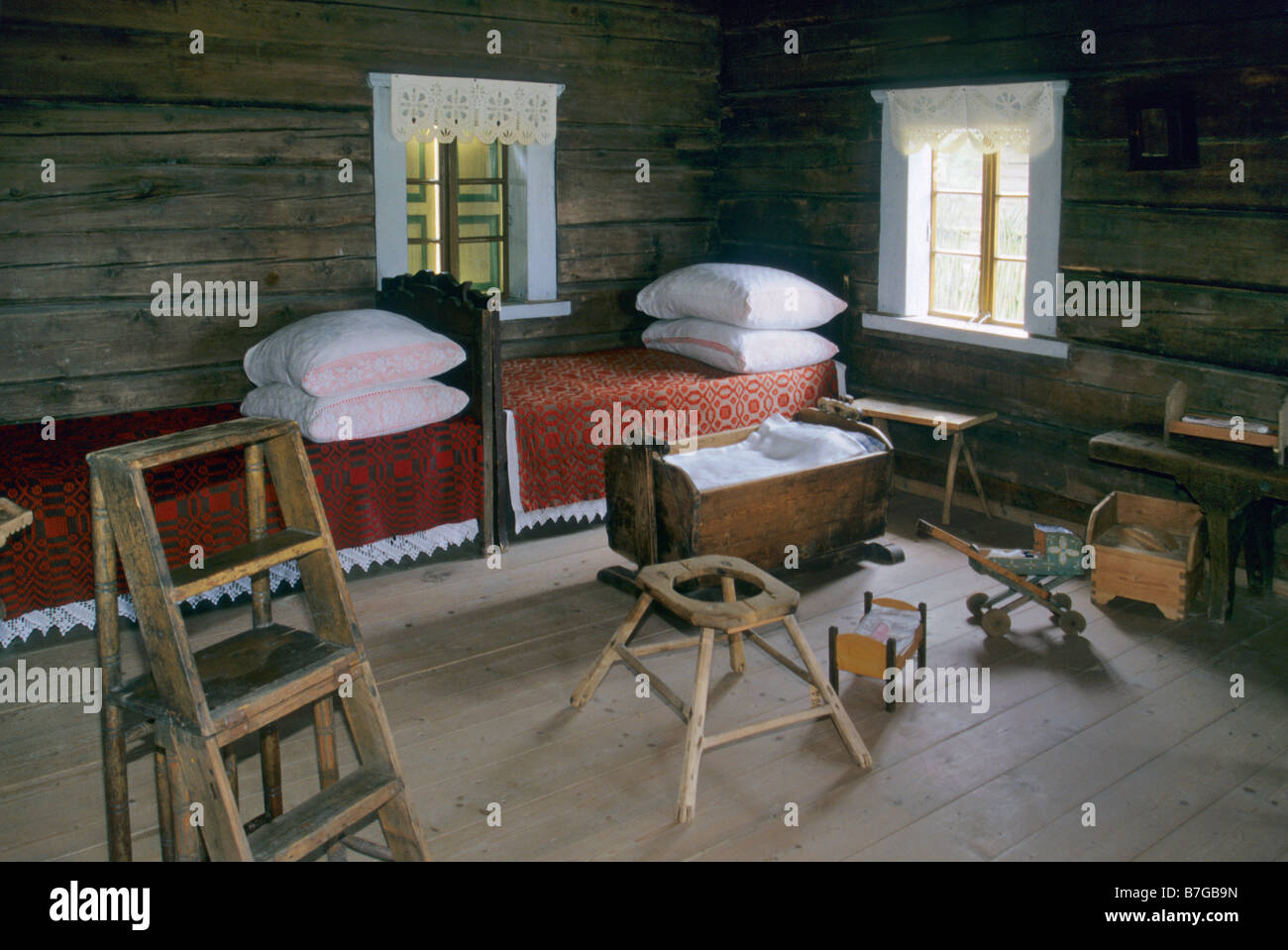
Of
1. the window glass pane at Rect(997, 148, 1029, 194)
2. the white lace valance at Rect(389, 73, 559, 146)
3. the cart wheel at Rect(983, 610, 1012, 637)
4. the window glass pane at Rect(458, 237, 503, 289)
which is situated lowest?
the cart wheel at Rect(983, 610, 1012, 637)

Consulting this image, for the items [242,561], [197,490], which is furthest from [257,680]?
[197,490]

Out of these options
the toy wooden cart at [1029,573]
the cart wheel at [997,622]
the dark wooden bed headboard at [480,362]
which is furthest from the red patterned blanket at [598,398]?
the cart wheel at [997,622]

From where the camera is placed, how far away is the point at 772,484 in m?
4.81

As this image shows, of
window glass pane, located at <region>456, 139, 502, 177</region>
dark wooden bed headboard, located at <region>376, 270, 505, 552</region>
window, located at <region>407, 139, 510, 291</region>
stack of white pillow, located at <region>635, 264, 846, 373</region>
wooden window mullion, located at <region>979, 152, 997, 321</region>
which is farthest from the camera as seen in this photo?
window glass pane, located at <region>456, 139, 502, 177</region>

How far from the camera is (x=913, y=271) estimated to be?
6.32 metres

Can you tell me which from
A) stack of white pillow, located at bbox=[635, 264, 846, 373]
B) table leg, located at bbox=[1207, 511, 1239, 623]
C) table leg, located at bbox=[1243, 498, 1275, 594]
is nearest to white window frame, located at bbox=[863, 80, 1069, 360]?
stack of white pillow, located at bbox=[635, 264, 846, 373]

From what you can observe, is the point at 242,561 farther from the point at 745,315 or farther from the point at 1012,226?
the point at 1012,226

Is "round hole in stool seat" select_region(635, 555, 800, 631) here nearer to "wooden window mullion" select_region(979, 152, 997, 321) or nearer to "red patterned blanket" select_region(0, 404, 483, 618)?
"red patterned blanket" select_region(0, 404, 483, 618)

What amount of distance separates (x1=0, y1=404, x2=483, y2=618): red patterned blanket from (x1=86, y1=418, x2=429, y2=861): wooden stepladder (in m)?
1.62

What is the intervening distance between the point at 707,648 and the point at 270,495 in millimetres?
2083

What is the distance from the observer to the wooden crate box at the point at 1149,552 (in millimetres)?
4672

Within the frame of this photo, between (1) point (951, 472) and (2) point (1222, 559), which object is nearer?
(2) point (1222, 559)

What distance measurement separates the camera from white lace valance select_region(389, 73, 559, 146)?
5.99 m

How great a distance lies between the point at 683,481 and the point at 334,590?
6.79 feet
